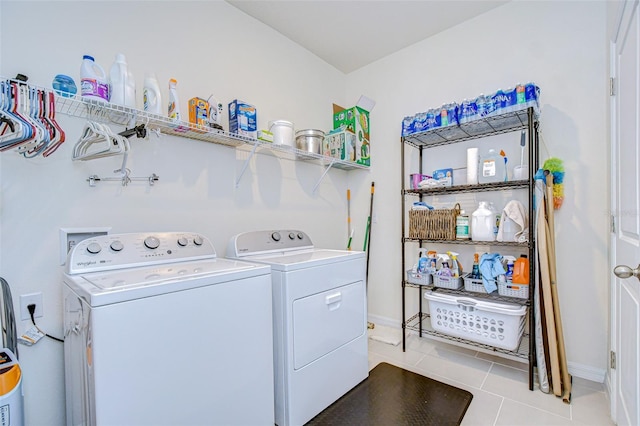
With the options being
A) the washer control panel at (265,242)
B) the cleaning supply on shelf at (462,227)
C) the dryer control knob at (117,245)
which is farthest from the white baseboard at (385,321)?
the dryer control knob at (117,245)

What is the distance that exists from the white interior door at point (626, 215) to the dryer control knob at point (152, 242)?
202 cm

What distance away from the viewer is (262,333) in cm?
142

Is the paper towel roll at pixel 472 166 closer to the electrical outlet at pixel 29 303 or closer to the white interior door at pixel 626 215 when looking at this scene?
the white interior door at pixel 626 215

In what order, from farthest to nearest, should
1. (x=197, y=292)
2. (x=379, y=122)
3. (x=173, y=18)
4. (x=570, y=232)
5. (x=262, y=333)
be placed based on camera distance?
(x=379, y=122)
(x=570, y=232)
(x=173, y=18)
(x=262, y=333)
(x=197, y=292)

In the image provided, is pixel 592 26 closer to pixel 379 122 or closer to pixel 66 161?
pixel 379 122

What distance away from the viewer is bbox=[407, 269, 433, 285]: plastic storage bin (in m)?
2.36

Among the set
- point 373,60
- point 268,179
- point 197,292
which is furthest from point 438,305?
point 373,60

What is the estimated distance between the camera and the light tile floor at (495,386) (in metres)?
1.63

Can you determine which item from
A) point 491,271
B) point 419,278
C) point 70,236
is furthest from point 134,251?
point 491,271

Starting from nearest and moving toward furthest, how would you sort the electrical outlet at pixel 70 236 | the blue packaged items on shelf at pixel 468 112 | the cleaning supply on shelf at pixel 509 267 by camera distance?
the electrical outlet at pixel 70 236
the cleaning supply on shelf at pixel 509 267
the blue packaged items on shelf at pixel 468 112

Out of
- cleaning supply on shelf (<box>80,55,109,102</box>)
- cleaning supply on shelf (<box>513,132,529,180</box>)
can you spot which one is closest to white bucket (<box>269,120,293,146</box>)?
cleaning supply on shelf (<box>80,55,109,102</box>)

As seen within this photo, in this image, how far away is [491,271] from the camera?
2.06 metres

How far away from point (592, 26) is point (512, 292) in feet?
6.00

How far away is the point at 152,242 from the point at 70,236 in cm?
38
